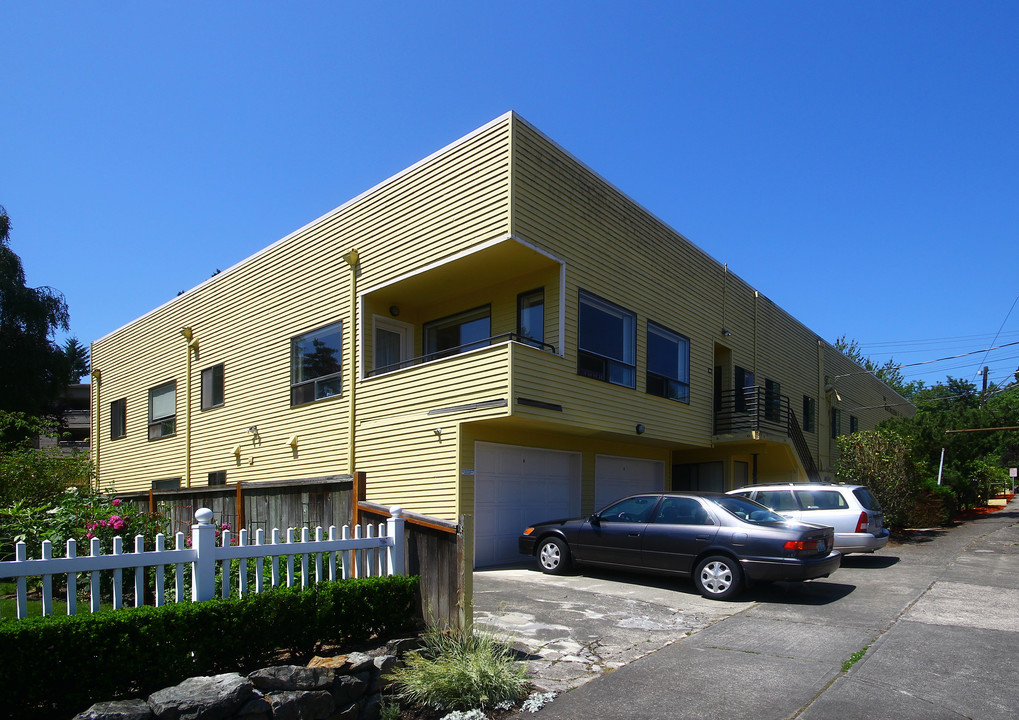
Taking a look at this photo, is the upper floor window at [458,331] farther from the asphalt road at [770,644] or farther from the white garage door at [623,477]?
the asphalt road at [770,644]

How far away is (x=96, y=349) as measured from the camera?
971 inches

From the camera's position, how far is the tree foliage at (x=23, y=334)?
30.0 metres

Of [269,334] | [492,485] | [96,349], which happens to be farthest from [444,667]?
[96,349]

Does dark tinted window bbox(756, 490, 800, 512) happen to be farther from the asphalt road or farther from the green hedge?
the green hedge

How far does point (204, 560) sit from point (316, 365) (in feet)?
33.9

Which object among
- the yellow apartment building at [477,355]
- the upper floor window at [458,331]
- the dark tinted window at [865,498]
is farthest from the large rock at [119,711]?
the dark tinted window at [865,498]

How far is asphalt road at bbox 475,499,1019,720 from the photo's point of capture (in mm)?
5605

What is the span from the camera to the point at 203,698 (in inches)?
185

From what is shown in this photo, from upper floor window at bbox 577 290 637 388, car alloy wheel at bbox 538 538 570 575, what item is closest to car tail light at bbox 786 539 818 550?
car alloy wheel at bbox 538 538 570 575

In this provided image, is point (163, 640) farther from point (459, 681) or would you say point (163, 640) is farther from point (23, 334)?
point (23, 334)

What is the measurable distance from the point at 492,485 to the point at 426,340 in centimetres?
415

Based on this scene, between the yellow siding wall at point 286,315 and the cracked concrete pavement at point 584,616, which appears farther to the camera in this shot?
the yellow siding wall at point 286,315

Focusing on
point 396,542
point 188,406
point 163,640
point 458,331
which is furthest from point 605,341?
point 188,406

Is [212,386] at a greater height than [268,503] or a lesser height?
greater
